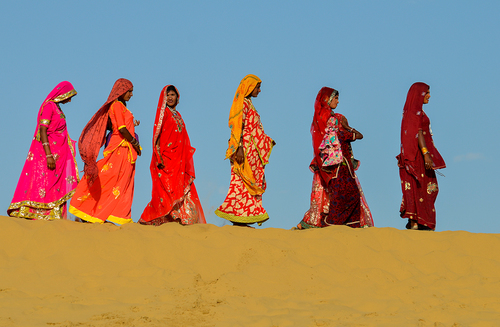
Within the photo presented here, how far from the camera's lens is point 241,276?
691 cm

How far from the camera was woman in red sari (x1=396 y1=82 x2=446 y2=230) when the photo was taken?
9562 millimetres

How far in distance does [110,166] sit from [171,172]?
905 mm

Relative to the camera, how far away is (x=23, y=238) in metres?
7.79

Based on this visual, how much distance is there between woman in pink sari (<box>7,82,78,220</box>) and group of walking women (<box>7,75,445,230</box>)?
0.05ft

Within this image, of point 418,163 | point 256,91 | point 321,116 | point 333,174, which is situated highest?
point 256,91

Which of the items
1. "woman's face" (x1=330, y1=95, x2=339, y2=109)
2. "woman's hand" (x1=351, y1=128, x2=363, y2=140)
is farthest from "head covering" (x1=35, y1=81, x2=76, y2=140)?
"woman's hand" (x1=351, y1=128, x2=363, y2=140)

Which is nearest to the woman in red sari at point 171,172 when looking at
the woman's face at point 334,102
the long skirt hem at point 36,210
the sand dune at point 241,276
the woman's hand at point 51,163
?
the sand dune at point 241,276

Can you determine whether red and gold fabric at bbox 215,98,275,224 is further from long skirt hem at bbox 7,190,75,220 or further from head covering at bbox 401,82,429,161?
long skirt hem at bbox 7,190,75,220

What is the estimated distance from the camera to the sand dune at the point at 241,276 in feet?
19.5

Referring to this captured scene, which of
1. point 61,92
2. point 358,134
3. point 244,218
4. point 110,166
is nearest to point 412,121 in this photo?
point 358,134

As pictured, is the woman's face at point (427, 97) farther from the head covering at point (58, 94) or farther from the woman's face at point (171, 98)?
the head covering at point (58, 94)

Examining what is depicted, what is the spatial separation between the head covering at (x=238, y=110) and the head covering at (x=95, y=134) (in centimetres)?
164

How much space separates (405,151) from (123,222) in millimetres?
4484

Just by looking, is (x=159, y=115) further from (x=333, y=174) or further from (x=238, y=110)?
(x=333, y=174)
